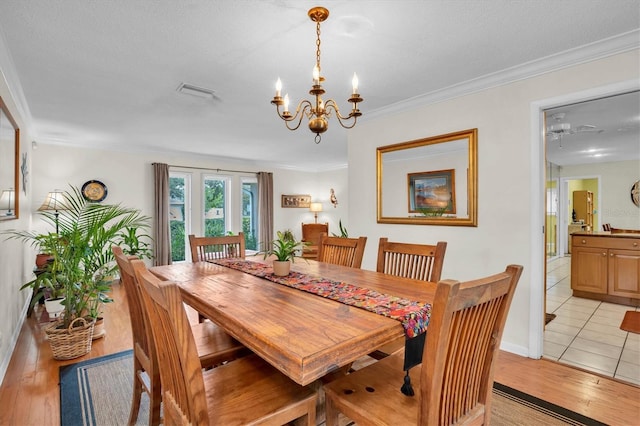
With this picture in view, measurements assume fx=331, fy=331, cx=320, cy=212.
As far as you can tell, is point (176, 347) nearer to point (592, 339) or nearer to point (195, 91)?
point (195, 91)

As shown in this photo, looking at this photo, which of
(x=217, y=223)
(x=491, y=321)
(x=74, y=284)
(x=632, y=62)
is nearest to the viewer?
(x=491, y=321)

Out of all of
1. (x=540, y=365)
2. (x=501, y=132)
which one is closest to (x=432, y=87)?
(x=501, y=132)

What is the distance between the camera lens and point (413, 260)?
2.17m

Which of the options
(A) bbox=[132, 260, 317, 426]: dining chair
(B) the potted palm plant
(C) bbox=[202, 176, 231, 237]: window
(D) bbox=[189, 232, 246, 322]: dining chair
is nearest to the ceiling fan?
(D) bbox=[189, 232, 246, 322]: dining chair

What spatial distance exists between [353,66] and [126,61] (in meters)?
1.68

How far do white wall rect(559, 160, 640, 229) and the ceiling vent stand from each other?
8.13 meters

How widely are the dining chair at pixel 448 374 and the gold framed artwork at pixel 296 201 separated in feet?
21.4

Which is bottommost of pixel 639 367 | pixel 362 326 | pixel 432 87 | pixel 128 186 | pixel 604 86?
pixel 639 367

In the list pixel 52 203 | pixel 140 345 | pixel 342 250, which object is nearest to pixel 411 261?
pixel 342 250

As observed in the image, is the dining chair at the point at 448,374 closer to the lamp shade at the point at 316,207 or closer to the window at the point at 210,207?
the window at the point at 210,207

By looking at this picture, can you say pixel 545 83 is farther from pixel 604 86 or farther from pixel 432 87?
pixel 432 87

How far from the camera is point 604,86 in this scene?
2.26 m

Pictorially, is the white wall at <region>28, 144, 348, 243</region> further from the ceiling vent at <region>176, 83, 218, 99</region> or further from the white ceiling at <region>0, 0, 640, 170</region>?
the ceiling vent at <region>176, 83, 218, 99</region>

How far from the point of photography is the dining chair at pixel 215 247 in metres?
2.68
